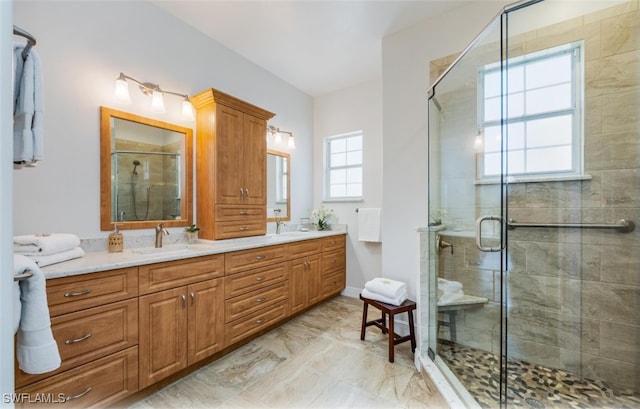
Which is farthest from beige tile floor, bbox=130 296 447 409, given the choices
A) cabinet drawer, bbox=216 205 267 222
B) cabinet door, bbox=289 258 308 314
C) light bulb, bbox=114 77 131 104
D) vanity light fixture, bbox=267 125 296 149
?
vanity light fixture, bbox=267 125 296 149

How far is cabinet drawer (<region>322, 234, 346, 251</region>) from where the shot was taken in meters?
3.22

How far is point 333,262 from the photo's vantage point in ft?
11.0

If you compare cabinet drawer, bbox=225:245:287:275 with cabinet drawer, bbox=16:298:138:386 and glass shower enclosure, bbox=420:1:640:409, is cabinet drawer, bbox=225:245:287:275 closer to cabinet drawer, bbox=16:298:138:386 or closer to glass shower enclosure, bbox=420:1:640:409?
cabinet drawer, bbox=16:298:138:386

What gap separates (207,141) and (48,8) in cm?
123

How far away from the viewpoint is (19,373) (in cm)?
117

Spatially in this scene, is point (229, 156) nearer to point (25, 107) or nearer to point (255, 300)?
point (255, 300)

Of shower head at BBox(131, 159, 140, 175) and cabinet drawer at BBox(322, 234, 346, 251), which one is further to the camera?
cabinet drawer at BBox(322, 234, 346, 251)

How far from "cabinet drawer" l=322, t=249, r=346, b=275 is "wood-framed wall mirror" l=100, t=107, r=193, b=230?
5.29ft

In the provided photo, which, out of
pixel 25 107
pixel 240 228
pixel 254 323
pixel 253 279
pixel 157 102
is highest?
pixel 157 102

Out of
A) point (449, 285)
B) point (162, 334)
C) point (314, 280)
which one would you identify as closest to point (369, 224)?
point (314, 280)

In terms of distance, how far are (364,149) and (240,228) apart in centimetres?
195

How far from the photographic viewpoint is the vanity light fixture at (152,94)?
1947 mm

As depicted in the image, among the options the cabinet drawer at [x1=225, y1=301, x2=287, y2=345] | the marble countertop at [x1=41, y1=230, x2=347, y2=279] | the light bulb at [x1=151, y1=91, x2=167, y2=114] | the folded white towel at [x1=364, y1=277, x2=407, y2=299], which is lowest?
the cabinet drawer at [x1=225, y1=301, x2=287, y2=345]

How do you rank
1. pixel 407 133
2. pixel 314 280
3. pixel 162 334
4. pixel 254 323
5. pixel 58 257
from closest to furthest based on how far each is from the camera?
pixel 58 257 → pixel 162 334 → pixel 254 323 → pixel 407 133 → pixel 314 280
